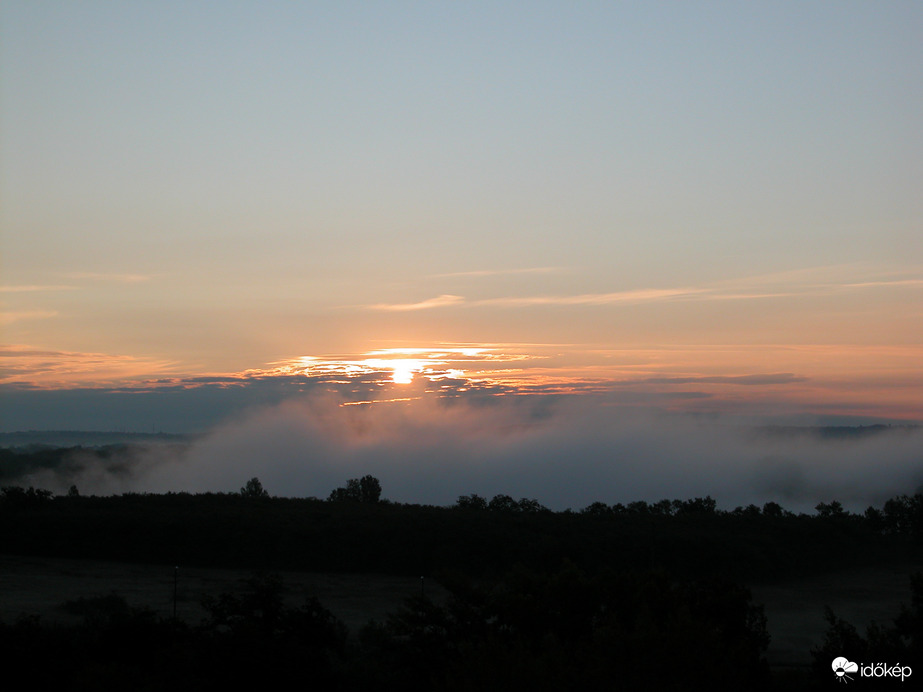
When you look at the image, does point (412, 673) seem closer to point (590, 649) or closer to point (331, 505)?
point (590, 649)

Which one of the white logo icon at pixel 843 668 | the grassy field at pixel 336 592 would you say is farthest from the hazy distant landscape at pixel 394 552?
the white logo icon at pixel 843 668

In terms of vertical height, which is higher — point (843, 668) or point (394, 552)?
point (843, 668)

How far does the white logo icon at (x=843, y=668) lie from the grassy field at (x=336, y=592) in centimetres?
1142

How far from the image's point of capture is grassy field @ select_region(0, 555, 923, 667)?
33688 millimetres

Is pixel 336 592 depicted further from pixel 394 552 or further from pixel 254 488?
pixel 254 488

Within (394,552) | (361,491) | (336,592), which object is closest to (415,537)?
(394,552)

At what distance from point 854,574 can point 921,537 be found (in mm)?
10949

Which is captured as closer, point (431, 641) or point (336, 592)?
point (431, 641)

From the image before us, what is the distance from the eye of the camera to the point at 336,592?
41.8 m

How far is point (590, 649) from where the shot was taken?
1734cm

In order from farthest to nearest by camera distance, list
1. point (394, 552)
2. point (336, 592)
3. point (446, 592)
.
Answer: point (394, 552)
point (336, 592)
point (446, 592)

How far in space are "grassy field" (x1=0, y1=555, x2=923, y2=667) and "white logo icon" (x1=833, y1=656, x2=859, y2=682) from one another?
37.5 feet

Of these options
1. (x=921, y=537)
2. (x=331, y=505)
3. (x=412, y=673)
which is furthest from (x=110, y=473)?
(x=412, y=673)

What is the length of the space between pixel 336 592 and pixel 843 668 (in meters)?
28.7
